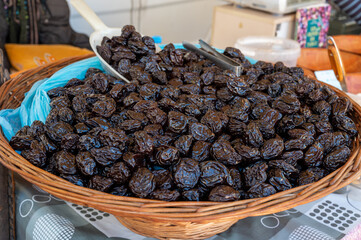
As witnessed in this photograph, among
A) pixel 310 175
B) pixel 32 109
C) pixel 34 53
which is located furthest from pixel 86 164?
pixel 34 53

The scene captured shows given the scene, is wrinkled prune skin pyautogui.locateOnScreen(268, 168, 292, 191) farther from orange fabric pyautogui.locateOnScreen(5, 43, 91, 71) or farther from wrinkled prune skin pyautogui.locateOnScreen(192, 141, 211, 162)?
orange fabric pyautogui.locateOnScreen(5, 43, 91, 71)

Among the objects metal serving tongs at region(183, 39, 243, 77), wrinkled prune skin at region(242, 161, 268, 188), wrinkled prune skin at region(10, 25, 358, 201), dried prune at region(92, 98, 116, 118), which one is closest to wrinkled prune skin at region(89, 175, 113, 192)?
Answer: wrinkled prune skin at region(10, 25, 358, 201)

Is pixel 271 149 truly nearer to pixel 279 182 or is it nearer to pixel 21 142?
pixel 279 182

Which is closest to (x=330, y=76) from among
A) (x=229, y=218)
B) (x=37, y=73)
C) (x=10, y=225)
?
(x=229, y=218)

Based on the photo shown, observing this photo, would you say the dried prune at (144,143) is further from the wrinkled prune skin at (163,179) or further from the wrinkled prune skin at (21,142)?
the wrinkled prune skin at (21,142)

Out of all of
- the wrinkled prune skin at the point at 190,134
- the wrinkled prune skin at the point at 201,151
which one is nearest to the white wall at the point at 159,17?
the wrinkled prune skin at the point at 190,134

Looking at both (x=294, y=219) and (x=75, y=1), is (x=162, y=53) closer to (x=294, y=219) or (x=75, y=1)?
(x=75, y=1)
